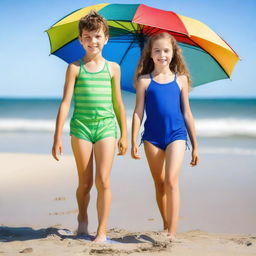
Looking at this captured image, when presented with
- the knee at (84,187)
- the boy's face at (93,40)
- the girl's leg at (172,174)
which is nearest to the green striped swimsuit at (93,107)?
the boy's face at (93,40)

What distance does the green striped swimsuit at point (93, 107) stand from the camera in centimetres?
385

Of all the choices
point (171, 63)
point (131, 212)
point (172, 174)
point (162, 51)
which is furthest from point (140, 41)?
point (131, 212)

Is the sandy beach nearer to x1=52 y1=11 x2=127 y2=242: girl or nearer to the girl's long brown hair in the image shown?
x1=52 y1=11 x2=127 y2=242: girl

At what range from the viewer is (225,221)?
520cm

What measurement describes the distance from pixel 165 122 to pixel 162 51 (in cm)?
64

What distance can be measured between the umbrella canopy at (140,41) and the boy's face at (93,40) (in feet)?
1.25

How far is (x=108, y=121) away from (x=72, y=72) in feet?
1.70

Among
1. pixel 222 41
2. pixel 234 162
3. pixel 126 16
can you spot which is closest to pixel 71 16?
pixel 126 16

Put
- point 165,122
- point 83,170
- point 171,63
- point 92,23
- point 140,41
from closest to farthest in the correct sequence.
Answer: point 92,23 → point 83,170 → point 165,122 → point 171,63 → point 140,41

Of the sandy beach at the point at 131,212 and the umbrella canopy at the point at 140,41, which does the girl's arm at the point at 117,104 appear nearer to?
the umbrella canopy at the point at 140,41

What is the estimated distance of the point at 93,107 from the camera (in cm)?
385

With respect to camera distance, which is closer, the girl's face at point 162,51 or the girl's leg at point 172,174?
the girl's leg at point 172,174

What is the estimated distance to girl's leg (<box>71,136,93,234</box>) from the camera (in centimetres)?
387

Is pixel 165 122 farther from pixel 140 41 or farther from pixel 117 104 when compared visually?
pixel 140 41
